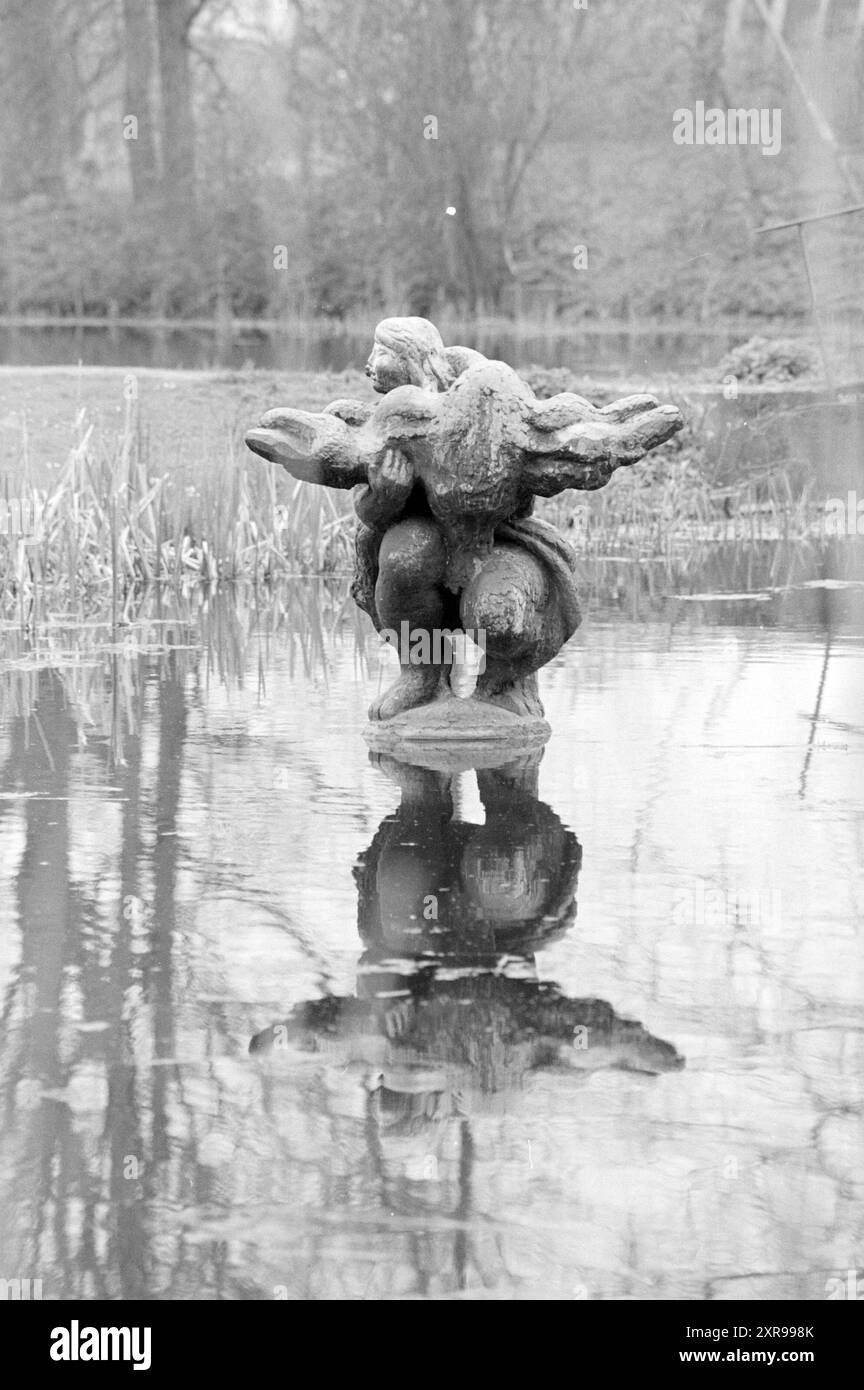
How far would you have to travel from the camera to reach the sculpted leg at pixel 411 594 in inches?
276

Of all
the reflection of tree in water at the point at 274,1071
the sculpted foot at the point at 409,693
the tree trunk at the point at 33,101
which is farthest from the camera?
the tree trunk at the point at 33,101

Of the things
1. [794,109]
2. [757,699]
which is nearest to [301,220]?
[794,109]

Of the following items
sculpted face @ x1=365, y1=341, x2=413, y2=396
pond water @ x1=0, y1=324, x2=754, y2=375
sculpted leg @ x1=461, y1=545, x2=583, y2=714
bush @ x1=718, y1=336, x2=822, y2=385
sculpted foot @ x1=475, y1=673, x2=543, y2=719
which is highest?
pond water @ x1=0, y1=324, x2=754, y2=375

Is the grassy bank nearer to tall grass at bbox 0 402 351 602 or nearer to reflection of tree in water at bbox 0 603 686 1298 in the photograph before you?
tall grass at bbox 0 402 351 602

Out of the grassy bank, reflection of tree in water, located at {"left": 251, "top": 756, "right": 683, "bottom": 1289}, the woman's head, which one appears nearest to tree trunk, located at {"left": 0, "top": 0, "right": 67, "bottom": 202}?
the grassy bank

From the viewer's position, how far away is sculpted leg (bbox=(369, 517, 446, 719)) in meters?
7.02

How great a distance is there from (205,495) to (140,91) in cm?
→ 1571

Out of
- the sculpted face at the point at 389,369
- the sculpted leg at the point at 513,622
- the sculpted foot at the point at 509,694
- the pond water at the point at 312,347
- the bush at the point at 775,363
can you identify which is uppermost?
the pond water at the point at 312,347

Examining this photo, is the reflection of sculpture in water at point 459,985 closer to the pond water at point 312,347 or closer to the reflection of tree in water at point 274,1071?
the reflection of tree in water at point 274,1071

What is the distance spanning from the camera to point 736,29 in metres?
25.9

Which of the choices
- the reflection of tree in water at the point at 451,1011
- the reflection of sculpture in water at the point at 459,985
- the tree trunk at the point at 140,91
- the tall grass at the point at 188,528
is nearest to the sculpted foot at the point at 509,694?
the reflection of sculpture in water at the point at 459,985

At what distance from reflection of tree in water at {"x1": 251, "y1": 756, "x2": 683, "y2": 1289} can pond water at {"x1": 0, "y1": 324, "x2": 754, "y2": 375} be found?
17549 millimetres

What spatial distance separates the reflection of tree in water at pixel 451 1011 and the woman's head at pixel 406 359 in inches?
69.0
